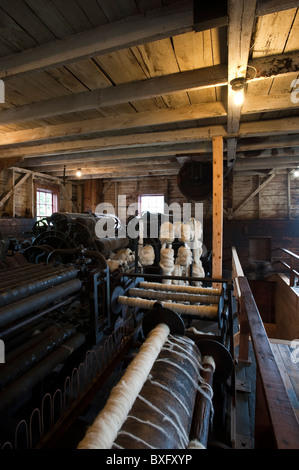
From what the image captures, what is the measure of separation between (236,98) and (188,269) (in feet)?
9.82

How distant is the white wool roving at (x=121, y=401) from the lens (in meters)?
0.78

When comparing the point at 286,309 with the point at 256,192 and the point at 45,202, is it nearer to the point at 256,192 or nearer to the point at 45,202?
the point at 256,192

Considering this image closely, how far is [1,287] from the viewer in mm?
1379

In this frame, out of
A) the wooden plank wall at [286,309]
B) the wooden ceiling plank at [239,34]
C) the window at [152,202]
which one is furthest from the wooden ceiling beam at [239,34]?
the window at [152,202]

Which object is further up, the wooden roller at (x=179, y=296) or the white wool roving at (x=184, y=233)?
the white wool roving at (x=184, y=233)

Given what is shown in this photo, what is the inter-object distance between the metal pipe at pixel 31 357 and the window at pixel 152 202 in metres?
6.92

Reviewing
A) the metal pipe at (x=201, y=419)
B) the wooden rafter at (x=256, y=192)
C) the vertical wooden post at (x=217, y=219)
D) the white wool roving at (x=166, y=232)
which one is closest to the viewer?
the metal pipe at (x=201, y=419)

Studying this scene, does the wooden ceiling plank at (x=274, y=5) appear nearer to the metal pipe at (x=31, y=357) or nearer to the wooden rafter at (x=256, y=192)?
the metal pipe at (x=31, y=357)

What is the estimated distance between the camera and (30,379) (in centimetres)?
126

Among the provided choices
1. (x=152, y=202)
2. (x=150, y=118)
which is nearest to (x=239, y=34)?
(x=150, y=118)

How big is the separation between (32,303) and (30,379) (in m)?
0.41

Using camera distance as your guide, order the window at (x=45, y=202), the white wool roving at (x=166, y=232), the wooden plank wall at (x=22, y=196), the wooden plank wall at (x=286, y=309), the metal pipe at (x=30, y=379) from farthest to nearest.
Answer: the window at (x=45, y=202), the wooden plank wall at (x=22, y=196), the wooden plank wall at (x=286, y=309), the white wool roving at (x=166, y=232), the metal pipe at (x=30, y=379)
